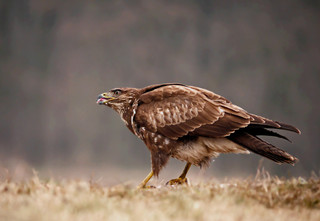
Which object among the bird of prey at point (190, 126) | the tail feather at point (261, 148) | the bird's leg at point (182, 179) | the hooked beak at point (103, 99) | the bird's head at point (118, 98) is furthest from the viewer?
the hooked beak at point (103, 99)

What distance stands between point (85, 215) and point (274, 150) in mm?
3818

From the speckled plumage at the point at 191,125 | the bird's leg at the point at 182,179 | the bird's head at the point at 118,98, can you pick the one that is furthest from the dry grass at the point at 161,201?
the bird's head at the point at 118,98

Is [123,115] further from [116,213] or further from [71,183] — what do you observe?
[116,213]

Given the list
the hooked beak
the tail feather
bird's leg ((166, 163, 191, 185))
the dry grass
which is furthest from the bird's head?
the dry grass

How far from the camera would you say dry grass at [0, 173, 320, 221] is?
153 inches

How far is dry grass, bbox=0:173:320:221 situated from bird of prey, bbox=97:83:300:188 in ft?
4.15

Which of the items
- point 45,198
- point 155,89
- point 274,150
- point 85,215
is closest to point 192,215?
point 85,215

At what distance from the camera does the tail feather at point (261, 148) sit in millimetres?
6461

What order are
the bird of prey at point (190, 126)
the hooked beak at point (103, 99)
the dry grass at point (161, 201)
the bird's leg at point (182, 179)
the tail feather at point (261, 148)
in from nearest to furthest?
the dry grass at point (161, 201) → the tail feather at point (261, 148) → the bird of prey at point (190, 126) → the bird's leg at point (182, 179) → the hooked beak at point (103, 99)

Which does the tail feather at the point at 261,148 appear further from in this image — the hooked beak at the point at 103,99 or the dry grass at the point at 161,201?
the hooked beak at the point at 103,99

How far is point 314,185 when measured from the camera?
5656 mm

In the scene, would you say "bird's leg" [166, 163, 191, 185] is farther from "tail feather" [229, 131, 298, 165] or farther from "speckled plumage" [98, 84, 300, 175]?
"tail feather" [229, 131, 298, 165]

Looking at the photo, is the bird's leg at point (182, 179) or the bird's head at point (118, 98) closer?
the bird's leg at point (182, 179)

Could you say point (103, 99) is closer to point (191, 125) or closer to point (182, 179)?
point (191, 125)
